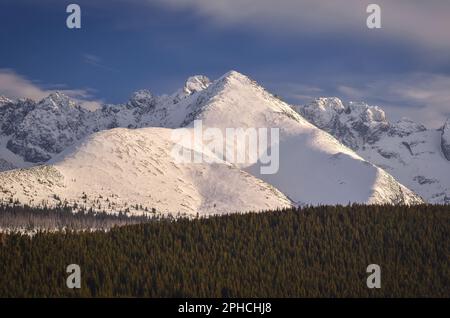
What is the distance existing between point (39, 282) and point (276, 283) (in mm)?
37612

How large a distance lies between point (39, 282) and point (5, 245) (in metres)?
26.6

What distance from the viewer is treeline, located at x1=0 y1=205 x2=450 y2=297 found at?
92.1 meters

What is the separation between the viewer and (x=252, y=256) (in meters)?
109

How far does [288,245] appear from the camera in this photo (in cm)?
11456

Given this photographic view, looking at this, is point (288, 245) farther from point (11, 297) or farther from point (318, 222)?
point (11, 297)

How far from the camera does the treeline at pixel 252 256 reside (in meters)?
92.1

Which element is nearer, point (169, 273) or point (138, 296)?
point (138, 296)

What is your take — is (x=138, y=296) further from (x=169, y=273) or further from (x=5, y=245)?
(x=5, y=245)
